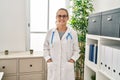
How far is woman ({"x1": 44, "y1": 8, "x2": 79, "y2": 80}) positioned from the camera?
2285 mm

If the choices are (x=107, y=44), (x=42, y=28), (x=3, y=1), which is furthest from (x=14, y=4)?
(x=107, y=44)

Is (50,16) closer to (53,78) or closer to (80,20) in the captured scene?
(80,20)

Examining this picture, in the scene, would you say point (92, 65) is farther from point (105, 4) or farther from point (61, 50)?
point (105, 4)

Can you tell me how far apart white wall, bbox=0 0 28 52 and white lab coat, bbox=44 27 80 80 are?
1373 millimetres

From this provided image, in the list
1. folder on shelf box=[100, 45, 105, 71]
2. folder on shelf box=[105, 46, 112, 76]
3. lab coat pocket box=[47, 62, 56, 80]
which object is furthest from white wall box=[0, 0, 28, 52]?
folder on shelf box=[105, 46, 112, 76]

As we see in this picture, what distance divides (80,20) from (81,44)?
461 millimetres

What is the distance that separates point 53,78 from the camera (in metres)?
2.33

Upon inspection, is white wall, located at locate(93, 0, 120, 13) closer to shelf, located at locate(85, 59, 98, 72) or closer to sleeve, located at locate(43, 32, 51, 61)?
shelf, located at locate(85, 59, 98, 72)

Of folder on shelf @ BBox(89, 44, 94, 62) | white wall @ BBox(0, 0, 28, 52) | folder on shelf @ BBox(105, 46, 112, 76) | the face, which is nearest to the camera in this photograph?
folder on shelf @ BBox(105, 46, 112, 76)

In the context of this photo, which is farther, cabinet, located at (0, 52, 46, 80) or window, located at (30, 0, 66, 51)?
window, located at (30, 0, 66, 51)

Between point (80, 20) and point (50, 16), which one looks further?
point (50, 16)

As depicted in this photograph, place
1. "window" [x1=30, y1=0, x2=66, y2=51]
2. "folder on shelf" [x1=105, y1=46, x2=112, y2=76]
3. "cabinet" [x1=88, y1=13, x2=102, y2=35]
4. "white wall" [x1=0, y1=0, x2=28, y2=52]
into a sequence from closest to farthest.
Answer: "folder on shelf" [x1=105, y1=46, x2=112, y2=76]
"cabinet" [x1=88, y1=13, x2=102, y2=35]
"white wall" [x1=0, y1=0, x2=28, y2=52]
"window" [x1=30, y1=0, x2=66, y2=51]

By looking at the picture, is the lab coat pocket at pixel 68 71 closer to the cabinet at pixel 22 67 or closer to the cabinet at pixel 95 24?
the cabinet at pixel 95 24

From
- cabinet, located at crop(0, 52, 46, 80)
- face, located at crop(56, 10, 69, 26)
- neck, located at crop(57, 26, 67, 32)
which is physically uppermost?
face, located at crop(56, 10, 69, 26)
